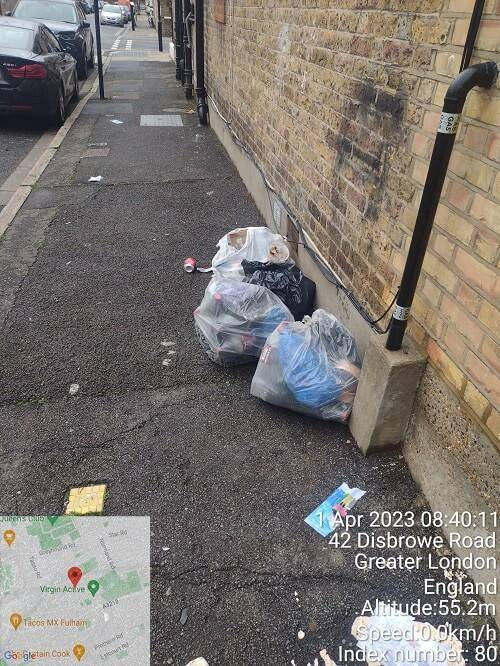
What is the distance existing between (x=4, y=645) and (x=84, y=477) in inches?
30.4

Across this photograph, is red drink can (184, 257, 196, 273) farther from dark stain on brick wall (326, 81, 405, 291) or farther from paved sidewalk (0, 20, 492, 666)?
dark stain on brick wall (326, 81, 405, 291)

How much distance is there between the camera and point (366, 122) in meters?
2.71

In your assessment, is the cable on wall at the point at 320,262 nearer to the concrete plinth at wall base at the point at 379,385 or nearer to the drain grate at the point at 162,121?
the concrete plinth at wall base at the point at 379,385

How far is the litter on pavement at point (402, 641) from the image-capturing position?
70.3 inches

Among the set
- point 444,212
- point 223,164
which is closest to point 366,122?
point 444,212

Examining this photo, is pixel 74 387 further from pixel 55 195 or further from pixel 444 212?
pixel 55 195

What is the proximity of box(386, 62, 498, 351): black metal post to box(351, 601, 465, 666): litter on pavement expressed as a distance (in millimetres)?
1113

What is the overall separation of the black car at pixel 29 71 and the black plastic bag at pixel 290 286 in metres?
6.42

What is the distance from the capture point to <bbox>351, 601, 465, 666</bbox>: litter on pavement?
70.3 inches

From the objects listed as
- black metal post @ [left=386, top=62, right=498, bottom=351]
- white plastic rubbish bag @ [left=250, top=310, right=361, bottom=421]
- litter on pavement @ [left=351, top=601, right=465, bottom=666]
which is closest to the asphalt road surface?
white plastic rubbish bag @ [left=250, top=310, right=361, bottom=421]

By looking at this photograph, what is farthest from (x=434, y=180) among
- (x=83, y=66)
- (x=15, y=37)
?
(x=83, y=66)

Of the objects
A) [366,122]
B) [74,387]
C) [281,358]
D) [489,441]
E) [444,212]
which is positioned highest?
[366,122]

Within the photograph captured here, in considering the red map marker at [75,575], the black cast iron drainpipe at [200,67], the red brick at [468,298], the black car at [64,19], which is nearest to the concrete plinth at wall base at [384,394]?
the red brick at [468,298]

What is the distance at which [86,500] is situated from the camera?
7.59ft
